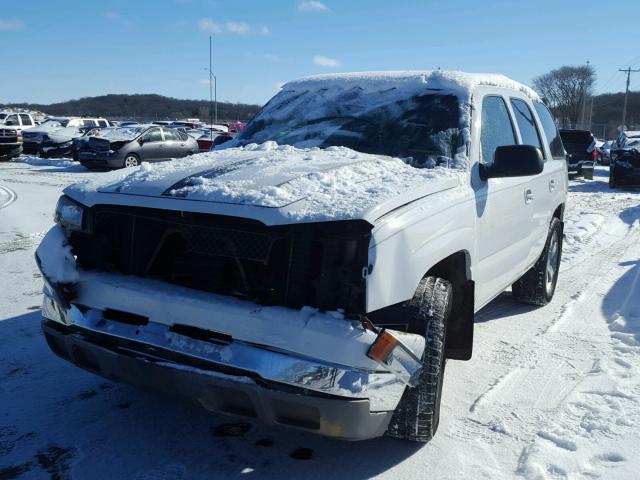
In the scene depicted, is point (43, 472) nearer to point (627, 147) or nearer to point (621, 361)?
point (621, 361)

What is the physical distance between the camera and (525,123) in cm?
462

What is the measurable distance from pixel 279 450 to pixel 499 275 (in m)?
1.87

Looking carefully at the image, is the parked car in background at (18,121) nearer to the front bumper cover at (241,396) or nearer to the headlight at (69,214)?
the headlight at (69,214)

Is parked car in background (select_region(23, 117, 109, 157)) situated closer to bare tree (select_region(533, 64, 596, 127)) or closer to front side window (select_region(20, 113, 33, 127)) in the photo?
front side window (select_region(20, 113, 33, 127))

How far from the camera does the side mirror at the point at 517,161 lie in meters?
3.35

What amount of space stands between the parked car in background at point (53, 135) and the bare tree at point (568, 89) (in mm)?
68912

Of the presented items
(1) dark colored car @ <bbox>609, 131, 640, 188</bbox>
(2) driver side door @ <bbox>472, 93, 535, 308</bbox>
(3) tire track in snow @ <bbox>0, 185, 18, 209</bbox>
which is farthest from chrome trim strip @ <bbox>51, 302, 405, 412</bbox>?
(1) dark colored car @ <bbox>609, 131, 640, 188</bbox>

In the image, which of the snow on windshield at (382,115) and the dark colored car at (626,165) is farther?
the dark colored car at (626,165)

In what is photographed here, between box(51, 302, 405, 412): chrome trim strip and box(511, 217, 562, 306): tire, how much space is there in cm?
319

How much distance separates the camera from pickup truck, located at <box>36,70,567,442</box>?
2.34m

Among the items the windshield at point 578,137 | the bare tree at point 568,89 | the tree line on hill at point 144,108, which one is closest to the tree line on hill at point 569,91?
the bare tree at point 568,89

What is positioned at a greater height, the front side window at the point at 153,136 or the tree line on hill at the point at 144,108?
the tree line on hill at the point at 144,108

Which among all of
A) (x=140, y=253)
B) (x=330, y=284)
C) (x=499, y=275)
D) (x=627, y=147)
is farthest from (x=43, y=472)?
(x=627, y=147)

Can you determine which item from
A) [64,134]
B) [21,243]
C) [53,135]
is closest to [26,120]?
[64,134]
